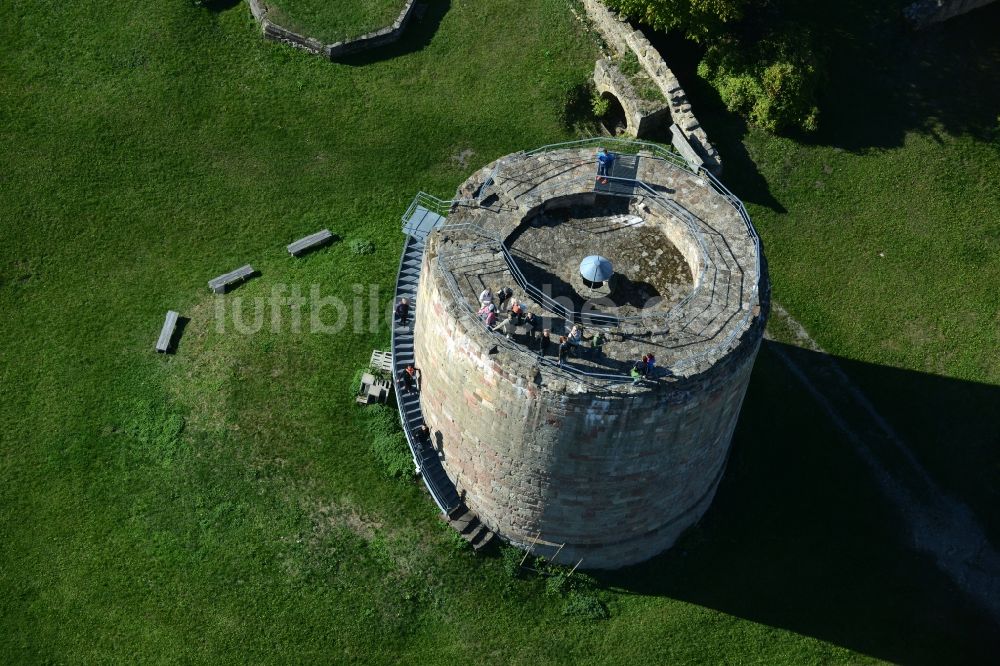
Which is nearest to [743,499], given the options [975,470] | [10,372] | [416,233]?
[975,470]

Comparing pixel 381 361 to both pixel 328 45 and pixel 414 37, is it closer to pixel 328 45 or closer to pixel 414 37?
pixel 328 45

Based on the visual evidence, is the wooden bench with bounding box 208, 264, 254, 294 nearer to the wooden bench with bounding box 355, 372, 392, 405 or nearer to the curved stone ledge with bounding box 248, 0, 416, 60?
the wooden bench with bounding box 355, 372, 392, 405

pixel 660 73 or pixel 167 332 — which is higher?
pixel 660 73

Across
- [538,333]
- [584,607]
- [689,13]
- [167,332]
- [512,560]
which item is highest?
[689,13]

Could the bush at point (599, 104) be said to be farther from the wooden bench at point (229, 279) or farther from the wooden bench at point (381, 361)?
the wooden bench at point (229, 279)

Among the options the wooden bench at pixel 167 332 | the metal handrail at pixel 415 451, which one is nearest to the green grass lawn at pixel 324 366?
the wooden bench at pixel 167 332

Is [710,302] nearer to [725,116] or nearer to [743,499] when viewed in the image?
[743,499]

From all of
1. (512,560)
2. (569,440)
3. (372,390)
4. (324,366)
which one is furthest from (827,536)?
(324,366)
